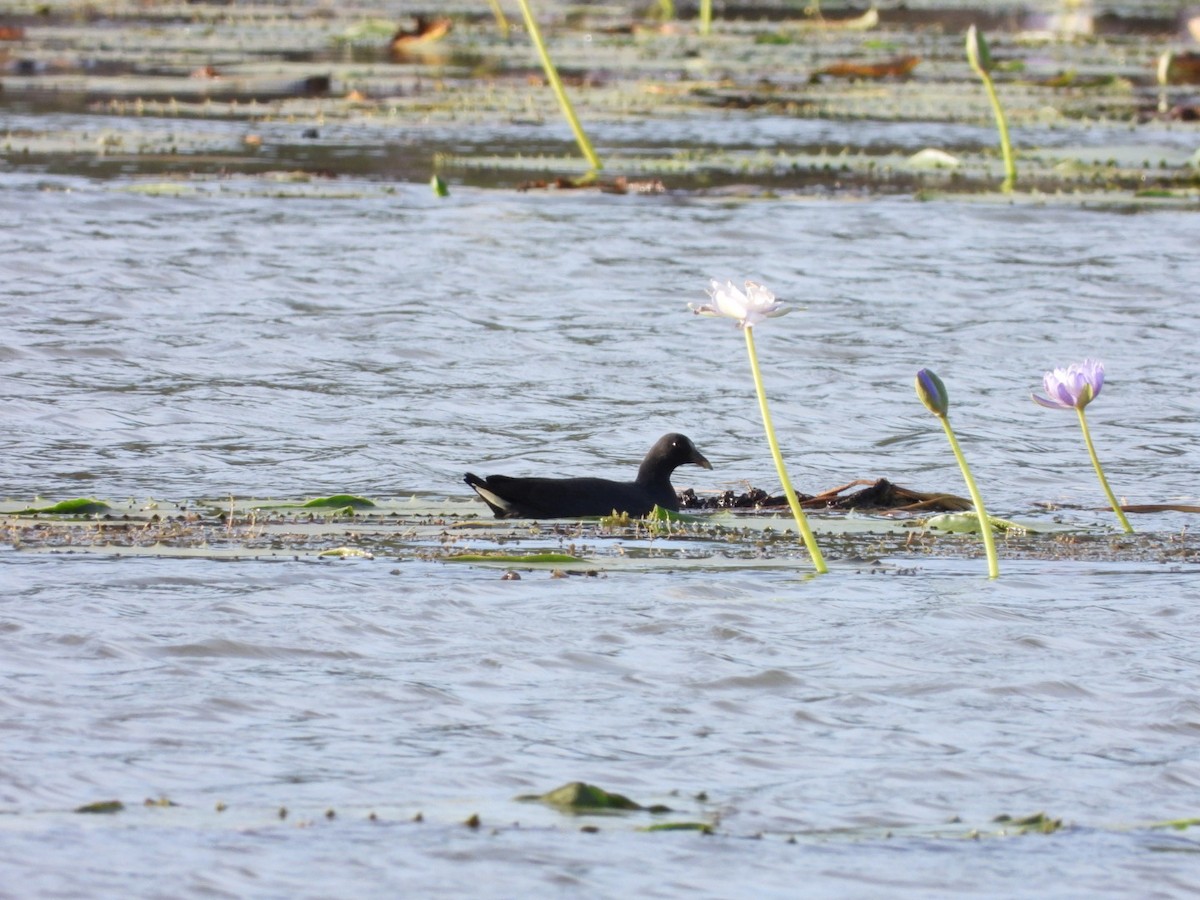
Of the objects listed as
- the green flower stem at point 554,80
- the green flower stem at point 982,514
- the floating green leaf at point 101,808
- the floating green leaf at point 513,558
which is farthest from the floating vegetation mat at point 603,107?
the floating green leaf at point 101,808

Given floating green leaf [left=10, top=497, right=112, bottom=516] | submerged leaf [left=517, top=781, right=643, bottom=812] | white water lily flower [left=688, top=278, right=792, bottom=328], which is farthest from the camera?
floating green leaf [left=10, top=497, right=112, bottom=516]

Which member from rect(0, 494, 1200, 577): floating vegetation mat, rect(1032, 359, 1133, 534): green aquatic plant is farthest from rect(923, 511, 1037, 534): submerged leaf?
rect(1032, 359, 1133, 534): green aquatic plant

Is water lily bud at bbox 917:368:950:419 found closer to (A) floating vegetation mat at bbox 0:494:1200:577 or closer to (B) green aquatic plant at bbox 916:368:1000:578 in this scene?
(B) green aquatic plant at bbox 916:368:1000:578

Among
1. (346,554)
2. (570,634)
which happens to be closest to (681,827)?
(570,634)

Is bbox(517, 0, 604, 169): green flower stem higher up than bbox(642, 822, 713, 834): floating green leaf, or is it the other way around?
bbox(517, 0, 604, 169): green flower stem

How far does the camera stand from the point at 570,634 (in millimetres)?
5133

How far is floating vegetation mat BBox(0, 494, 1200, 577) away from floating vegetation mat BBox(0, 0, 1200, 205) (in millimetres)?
7283

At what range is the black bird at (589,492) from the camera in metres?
6.23

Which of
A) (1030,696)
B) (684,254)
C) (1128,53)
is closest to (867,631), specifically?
(1030,696)

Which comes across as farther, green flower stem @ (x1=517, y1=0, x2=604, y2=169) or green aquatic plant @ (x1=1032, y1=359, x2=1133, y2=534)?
green flower stem @ (x1=517, y1=0, x2=604, y2=169)

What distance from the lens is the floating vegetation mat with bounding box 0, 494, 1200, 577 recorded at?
5711mm

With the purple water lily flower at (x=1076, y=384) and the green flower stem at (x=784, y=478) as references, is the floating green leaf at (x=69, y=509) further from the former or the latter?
the purple water lily flower at (x=1076, y=384)

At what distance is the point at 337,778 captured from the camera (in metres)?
4.09

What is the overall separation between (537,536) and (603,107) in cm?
1267
